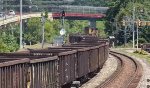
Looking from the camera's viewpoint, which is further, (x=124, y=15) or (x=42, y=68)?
(x=124, y=15)

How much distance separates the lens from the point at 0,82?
17781mm

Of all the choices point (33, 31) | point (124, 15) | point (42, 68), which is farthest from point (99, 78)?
point (33, 31)

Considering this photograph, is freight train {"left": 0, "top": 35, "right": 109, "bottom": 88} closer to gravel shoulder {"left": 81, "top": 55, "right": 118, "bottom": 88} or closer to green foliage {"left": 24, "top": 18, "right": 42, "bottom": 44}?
gravel shoulder {"left": 81, "top": 55, "right": 118, "bottom": 88}

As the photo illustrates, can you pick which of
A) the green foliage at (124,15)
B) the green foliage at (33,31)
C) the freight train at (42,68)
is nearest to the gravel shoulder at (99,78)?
the freight train at (42,68)

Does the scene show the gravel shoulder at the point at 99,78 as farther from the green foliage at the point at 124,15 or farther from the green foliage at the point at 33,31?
the green foliage at the point at 33,31

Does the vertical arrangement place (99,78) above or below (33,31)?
below

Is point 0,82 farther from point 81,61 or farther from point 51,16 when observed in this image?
point 51,16

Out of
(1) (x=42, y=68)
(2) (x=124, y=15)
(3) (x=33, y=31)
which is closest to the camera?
(1) (x=42, y=68)

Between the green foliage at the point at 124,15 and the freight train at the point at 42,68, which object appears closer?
the freight train at the point at 42,68

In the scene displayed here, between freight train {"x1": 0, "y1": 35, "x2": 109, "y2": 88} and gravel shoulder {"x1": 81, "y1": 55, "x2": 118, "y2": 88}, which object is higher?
freight train {"x1": 0, "y1": 35, "x2": 109, "y2": 88}

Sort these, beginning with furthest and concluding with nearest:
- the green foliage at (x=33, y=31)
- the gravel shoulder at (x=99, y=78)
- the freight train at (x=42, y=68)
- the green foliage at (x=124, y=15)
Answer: the green foliage at (x=124, y=15), the green foliage at (x=33, y=31), the gravel shoulder at (x=99, y=78), the freight train at (x=42, y=68)

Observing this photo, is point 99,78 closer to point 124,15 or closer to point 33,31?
point 124,15

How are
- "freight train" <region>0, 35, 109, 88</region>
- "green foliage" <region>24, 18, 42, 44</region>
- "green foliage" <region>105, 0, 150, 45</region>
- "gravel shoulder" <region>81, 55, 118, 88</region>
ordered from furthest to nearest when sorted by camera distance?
"green foliage" <region>105, 0, 150, 45</region> < "green foliage" <region>24, 18, 42, 44</region> < "gravel shoulder" <region>81, 55, 118, 88</region> < "freight train" <region>0, 35, 109, 88</region>

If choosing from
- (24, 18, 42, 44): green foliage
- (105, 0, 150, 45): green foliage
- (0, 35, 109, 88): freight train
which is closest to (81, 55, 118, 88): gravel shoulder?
(0, 35, 109, 88): freight train
